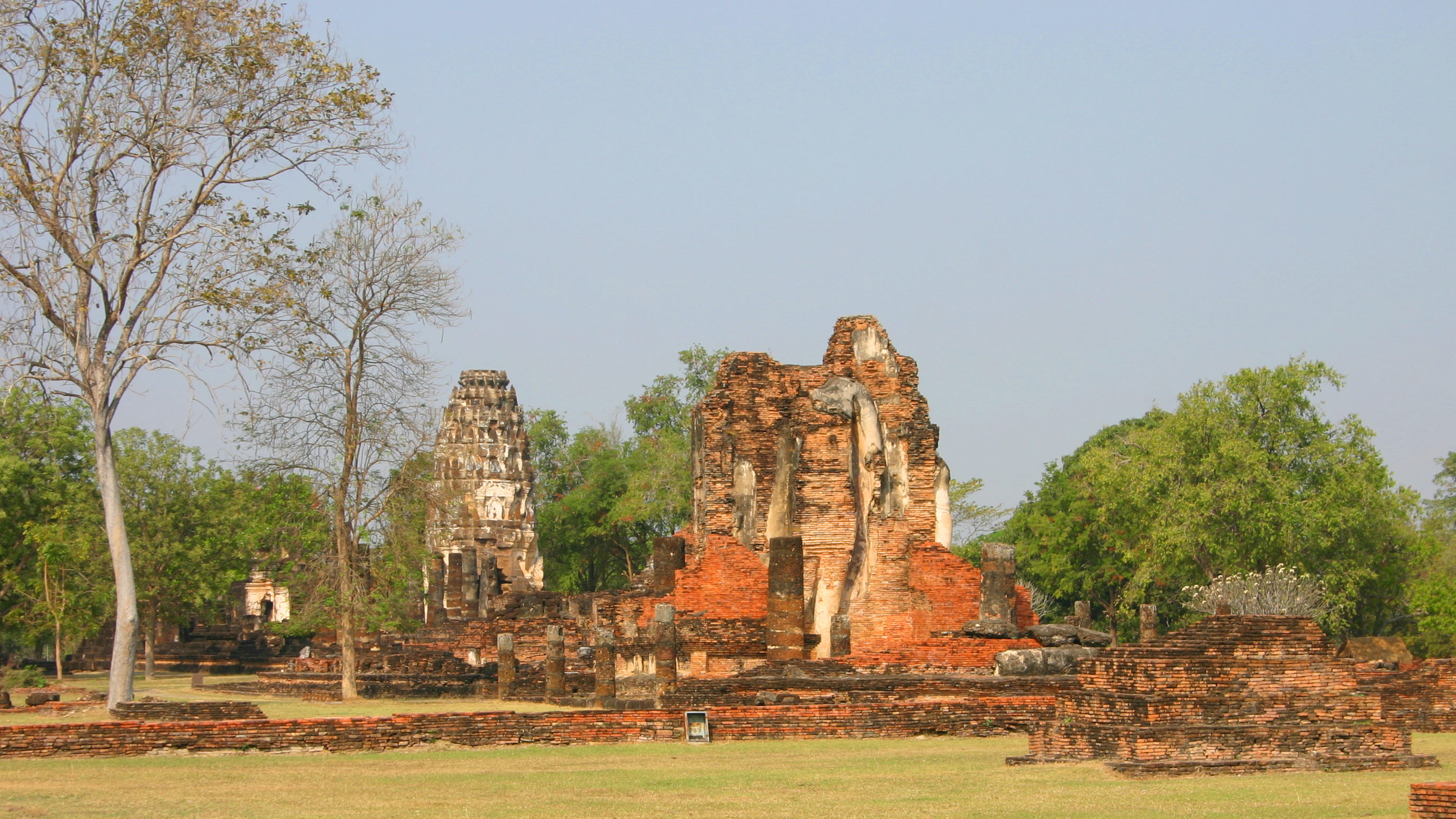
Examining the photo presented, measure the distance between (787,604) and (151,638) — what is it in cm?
2052

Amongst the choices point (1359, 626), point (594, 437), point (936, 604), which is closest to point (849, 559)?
point (936, 604)

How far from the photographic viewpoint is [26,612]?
112 ft

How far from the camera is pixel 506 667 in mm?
25812

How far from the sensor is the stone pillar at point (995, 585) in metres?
24.3

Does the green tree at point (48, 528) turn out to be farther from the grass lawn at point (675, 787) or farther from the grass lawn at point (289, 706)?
the grass lawn at point (675, 787)

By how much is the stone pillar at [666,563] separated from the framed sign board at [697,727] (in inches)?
317

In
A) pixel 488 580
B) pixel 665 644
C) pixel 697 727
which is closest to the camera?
pixel 697 727

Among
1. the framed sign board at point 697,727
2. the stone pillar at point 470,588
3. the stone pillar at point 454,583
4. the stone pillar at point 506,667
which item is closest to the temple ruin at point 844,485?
the stone pillar at point 506,667

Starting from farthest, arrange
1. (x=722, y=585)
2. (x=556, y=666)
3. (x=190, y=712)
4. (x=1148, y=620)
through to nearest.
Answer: (x=1148, y=620) < (x=556, y=666) < (x=722, y=585) < (x=190, y=712)

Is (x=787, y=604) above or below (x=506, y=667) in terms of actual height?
above

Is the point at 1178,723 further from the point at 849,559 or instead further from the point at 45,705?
the point at 45,705

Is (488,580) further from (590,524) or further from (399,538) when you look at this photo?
(399,538)

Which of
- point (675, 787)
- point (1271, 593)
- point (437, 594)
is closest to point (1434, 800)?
point (675, 787)

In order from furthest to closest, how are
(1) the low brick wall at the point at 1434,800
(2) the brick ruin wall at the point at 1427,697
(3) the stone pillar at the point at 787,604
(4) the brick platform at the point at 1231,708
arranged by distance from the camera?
(3) the stone pillar at the point at 787,604 → (2) the brick ruin wall at the point at 1427,697 → (4) the brick platform at the point at 1231,708 → (1) the low brick wall at the point at 1434,800
